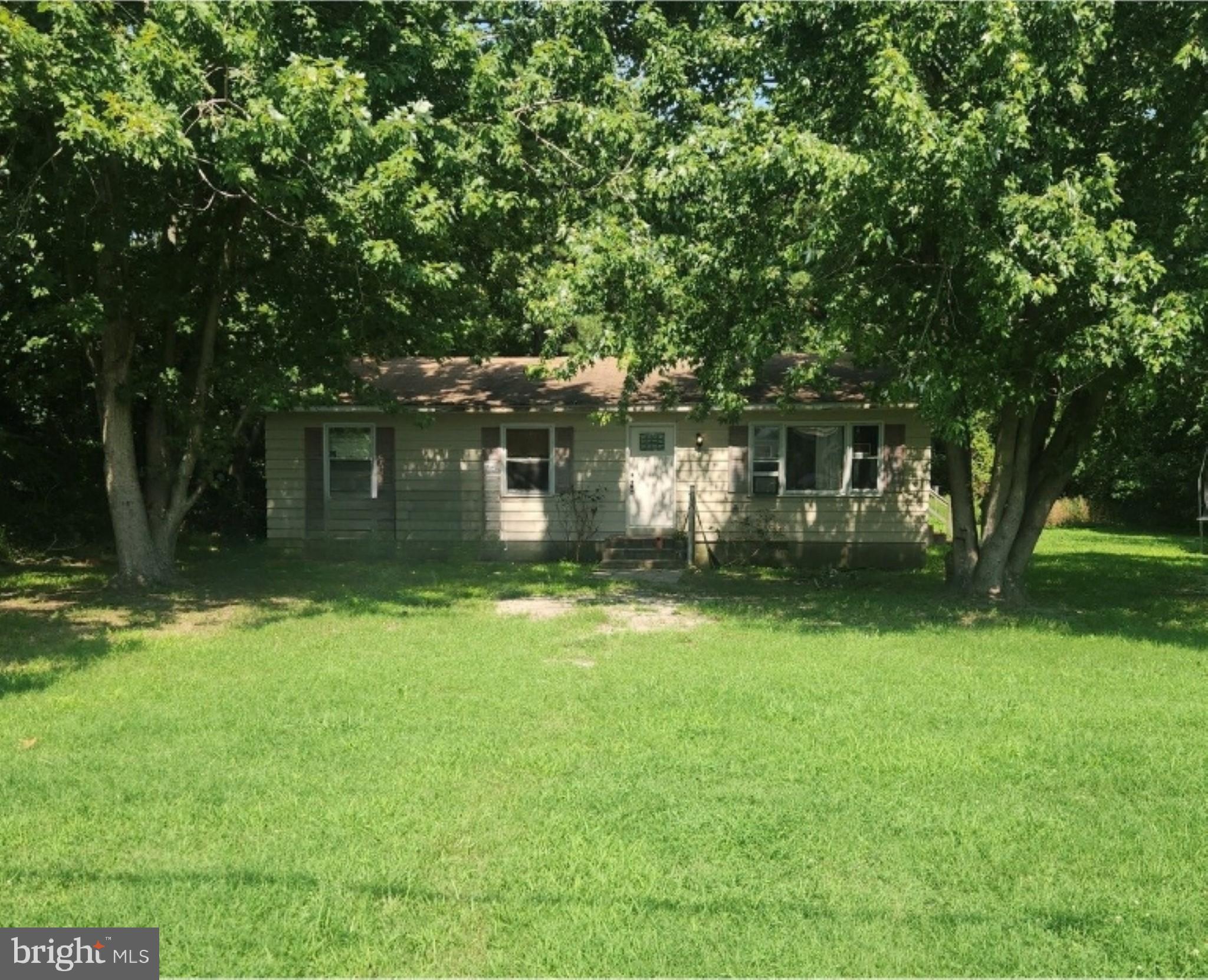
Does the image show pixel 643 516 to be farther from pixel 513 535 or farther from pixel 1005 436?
pixel 1005 436

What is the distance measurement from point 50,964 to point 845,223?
851cm

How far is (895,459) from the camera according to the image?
58.7 ft

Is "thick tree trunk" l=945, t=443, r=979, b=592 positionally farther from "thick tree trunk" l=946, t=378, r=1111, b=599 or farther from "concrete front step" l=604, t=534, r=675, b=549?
"concrete front step" l=604, t=534, r=675, b=549

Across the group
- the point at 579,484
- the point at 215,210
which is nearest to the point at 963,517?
the point at 579,484

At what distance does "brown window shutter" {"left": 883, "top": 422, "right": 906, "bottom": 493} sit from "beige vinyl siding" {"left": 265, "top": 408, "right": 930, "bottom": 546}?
0.06 metres

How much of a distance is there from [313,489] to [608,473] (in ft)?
17.6

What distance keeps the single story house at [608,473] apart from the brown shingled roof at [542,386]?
5 cm

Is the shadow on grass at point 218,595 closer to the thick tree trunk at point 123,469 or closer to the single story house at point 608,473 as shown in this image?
the thick tree trunk at point 123,469

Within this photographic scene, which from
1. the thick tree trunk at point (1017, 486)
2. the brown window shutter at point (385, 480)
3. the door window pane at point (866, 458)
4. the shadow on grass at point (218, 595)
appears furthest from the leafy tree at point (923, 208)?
the brown window shutter at point (385, 480)

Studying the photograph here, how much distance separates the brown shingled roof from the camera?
1756 cm

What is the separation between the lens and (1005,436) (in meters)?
13.1

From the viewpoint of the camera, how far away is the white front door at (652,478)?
18359 millimetres

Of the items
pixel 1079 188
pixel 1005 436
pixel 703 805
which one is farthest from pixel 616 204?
pixel 703 805

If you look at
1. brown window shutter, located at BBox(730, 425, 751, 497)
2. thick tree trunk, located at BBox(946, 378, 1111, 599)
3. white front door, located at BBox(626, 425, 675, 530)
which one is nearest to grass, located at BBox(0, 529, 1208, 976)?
thick tree trunk, located at BBox(946, 378, 1111, 599)
